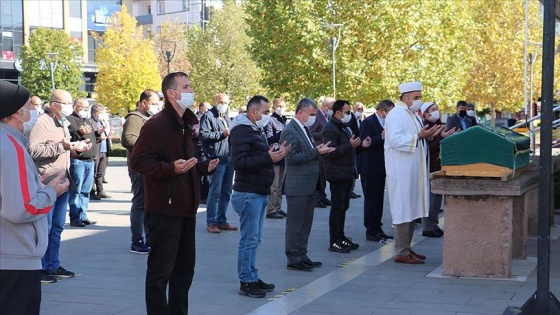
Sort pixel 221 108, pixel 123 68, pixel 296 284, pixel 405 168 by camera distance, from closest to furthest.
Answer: pixel 296 284
pixel 405 168
pixel 221 108
pixel 123 68

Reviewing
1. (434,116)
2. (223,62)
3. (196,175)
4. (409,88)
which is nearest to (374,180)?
(434,116)

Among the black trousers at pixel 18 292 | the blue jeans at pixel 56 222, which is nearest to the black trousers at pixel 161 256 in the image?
the black trousers at pixel 18 292

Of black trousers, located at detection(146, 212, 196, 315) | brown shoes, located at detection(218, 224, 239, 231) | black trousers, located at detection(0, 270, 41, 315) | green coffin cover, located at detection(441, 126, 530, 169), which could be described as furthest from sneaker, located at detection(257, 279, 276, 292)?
brown shoes, located at detection(218, 224, 239, 231)

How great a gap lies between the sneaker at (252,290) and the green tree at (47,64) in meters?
58.7

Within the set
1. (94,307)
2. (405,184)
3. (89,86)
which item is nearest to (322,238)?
(405,184)

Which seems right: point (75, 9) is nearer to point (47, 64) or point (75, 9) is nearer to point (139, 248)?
point (47, 64)

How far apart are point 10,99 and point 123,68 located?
50.8 m

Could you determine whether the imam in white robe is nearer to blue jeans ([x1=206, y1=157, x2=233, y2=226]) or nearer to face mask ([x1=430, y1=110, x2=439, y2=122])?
face mask ([x1=430, y1=110, x2=439, y2=122])

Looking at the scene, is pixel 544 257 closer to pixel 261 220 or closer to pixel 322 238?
pixel 261 220

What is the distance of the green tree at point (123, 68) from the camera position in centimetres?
5444

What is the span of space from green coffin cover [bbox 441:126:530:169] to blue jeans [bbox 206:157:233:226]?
4.47 meters

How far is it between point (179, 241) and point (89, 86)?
8432 cm

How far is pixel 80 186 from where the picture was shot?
1370cm

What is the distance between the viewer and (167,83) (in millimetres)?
6770
